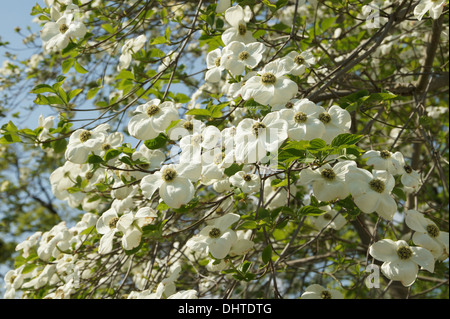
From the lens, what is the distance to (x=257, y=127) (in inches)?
41.0

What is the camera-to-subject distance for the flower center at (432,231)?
1.27 meters

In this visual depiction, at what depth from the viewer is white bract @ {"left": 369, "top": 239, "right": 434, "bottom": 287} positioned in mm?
1102

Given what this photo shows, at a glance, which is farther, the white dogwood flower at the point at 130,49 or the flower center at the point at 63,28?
the white dogwood flower at the point at 130,49

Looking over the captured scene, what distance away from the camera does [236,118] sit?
5.51 feet

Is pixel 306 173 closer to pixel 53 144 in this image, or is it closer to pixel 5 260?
pixel 53 144

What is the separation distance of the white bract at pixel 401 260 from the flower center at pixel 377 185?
0.16 metres

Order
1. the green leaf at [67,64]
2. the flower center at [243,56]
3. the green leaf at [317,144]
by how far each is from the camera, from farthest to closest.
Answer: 1. the green leaf at [67,64]
2. the flower center at [243,56]
3. the green leaf at [317,144]

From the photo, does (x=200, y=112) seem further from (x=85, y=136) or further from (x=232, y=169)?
(x=85, y=136)

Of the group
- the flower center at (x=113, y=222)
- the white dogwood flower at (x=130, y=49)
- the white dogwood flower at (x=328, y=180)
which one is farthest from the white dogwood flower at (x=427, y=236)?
the white dogwood flower at (x=130, y=49)

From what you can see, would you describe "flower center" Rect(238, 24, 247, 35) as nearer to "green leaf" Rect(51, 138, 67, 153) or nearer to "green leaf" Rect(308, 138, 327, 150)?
"green leaf" Rect(308, 138, 327, 150)

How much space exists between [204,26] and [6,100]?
6.56ft

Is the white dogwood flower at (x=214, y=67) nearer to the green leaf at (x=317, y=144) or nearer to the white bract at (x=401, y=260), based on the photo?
the green leaf at (x=317, y=144)

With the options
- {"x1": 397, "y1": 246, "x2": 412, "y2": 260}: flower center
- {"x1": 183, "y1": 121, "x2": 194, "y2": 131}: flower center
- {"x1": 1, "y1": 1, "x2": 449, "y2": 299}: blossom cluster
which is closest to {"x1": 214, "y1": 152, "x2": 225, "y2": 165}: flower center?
{"x1": 1, "y1": 1, "x2": 449, "y2": 299}: blossom cluster
